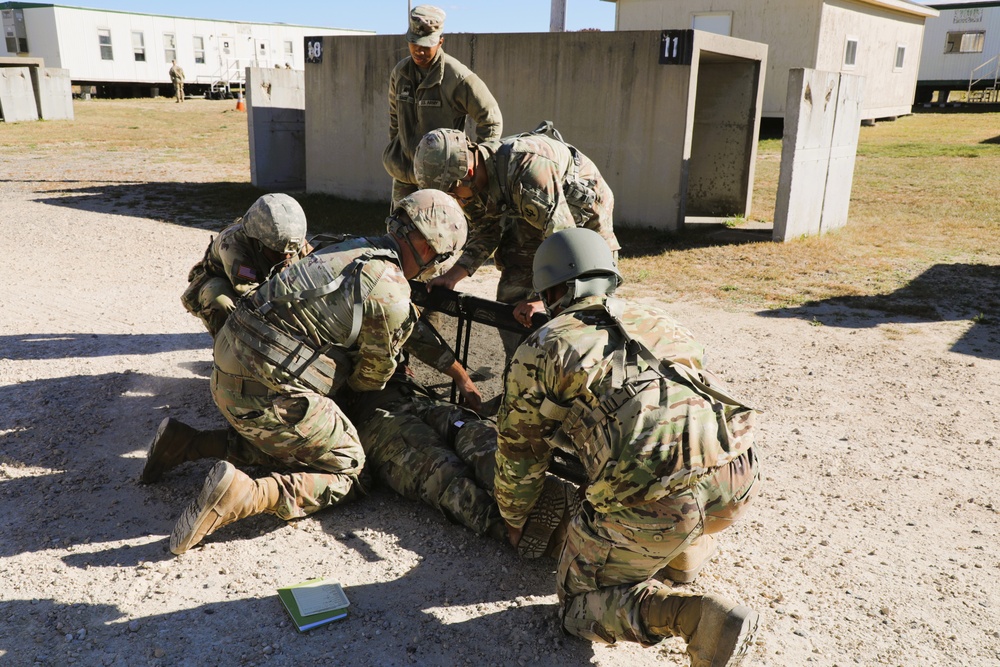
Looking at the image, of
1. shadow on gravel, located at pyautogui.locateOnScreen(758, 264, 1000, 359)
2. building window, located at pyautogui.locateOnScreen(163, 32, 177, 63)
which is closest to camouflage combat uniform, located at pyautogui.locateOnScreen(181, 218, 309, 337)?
shadow on gravel, located at pyautogui.locateOnScreen(758, 264, 1000, 359)

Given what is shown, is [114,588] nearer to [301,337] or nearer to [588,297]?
[301,337]

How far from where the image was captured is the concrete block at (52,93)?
2416 cm

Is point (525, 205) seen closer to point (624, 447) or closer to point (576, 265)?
point (576, 265)

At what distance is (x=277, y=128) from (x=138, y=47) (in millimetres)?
26743

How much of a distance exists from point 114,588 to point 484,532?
4.78ft

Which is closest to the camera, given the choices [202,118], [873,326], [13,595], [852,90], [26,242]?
[13,595]

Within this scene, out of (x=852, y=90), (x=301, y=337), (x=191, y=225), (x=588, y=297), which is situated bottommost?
(x=191, y=225)

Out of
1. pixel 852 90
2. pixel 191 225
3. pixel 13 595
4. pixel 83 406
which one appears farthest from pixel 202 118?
pixel 13 595

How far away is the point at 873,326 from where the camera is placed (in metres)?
6.72

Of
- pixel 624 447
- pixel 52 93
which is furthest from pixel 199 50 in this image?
pixel 624 447

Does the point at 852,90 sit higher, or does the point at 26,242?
the point at 852,90

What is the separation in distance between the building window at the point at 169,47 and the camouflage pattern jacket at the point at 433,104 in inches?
1400

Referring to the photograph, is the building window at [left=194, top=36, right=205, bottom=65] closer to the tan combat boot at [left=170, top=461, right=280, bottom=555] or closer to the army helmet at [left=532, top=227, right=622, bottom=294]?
the tan combat boot at [left=170, top=461, right=280, bottom=555]

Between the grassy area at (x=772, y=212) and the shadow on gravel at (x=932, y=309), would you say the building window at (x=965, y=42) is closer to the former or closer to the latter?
the grassy area at (x=772, y=212)
